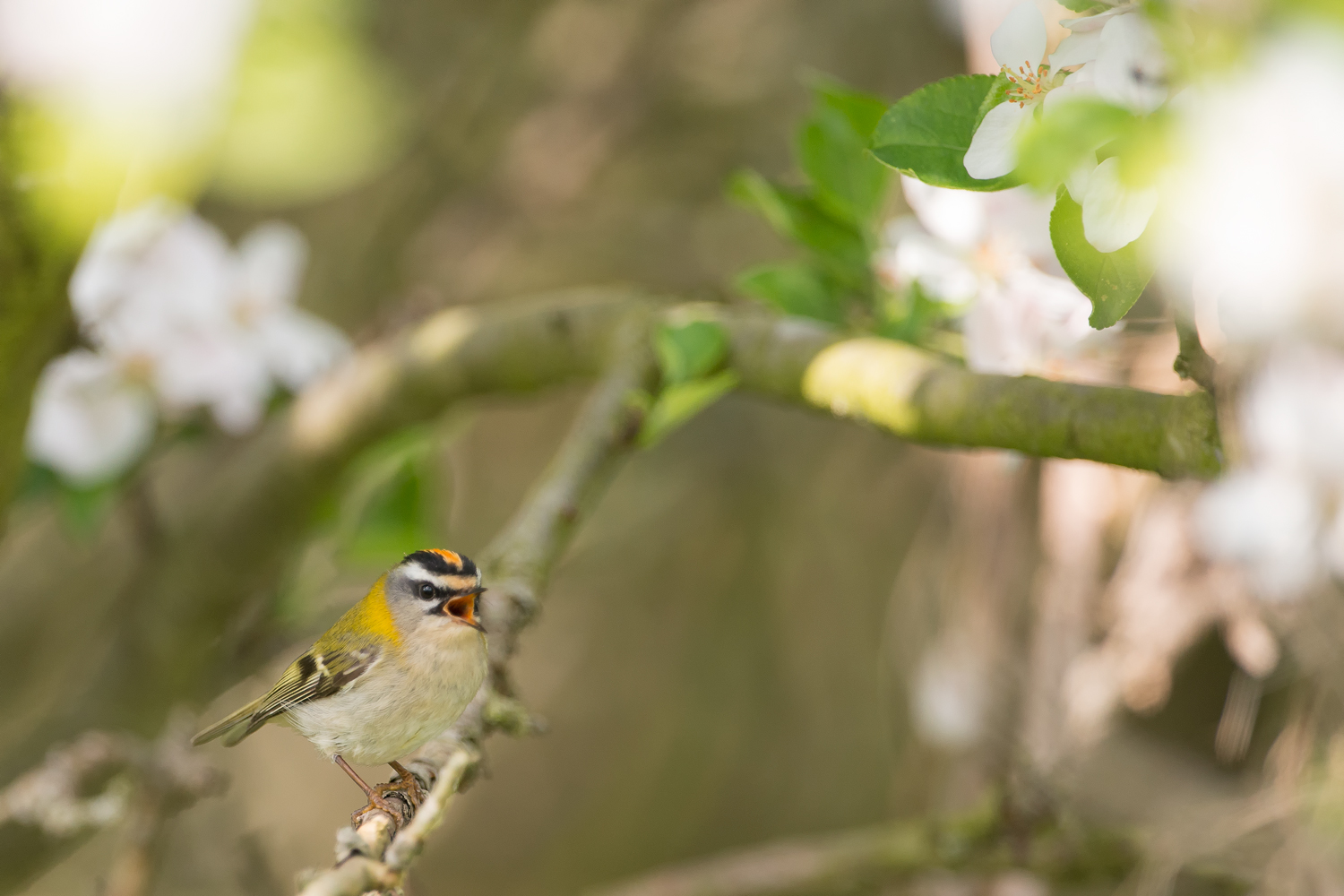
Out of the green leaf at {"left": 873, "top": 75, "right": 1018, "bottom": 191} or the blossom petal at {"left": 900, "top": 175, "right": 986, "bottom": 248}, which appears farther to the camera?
the blossom petal at {"left": 900, "top": 175, "right": 986, "bottom": 248}

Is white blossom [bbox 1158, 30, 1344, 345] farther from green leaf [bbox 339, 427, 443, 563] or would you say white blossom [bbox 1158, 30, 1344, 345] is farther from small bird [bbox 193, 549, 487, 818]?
green leaf [bbox 339, 427, 443, 563]

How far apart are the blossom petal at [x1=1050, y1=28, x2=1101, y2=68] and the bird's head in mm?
390

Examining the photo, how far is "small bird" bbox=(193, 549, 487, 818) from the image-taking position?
1.89ft

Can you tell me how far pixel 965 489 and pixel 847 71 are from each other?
1245 mm

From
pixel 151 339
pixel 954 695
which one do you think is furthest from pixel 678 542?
pixel 151 339

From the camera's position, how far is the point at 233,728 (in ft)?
2.22

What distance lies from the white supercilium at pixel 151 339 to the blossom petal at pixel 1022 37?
2.74ft

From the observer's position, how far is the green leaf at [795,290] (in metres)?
0.82

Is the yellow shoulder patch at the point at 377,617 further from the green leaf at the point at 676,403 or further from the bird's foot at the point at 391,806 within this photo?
the green leaf at the point at 676,403

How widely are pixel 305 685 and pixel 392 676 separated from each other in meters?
0.09

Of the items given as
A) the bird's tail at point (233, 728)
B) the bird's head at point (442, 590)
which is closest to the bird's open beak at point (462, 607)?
the bird's head at point (442, 590)

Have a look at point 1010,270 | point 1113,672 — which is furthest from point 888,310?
point 1113,672

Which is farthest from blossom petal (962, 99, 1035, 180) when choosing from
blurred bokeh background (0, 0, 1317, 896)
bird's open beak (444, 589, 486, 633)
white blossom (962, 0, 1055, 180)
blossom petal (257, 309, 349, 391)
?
blossom petal (257, 309, 349, 391)

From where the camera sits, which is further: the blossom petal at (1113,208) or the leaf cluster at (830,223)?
the leaf cluster at (830,223)
